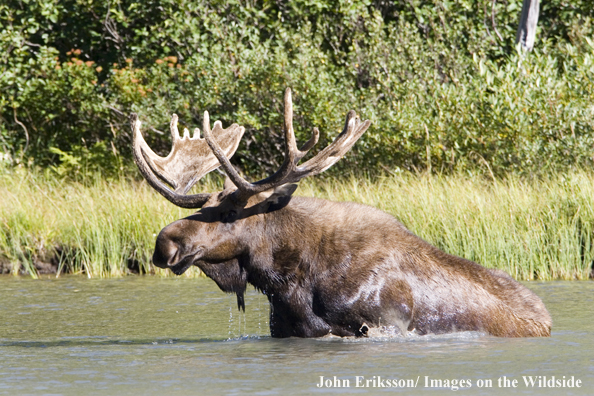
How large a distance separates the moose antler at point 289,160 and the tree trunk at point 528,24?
1106cm

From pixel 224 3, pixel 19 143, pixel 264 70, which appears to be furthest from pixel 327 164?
pixel 19 143

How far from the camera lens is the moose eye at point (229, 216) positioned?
658 centimetres

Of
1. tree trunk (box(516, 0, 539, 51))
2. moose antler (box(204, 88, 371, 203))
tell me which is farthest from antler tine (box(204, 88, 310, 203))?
tree trunk (box(516, 0, 539, 51))

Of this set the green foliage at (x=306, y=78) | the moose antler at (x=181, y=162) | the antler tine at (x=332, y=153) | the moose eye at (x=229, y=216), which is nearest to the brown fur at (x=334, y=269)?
the moose eye at (x=229, y=216)

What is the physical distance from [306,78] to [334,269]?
1022 centimetres

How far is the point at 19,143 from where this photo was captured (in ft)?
62.0

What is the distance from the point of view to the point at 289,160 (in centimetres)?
662

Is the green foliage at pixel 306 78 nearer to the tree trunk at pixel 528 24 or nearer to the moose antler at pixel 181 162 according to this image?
the tree trunk at pixel 528 24

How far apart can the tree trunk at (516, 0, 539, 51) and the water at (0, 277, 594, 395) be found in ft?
29.9

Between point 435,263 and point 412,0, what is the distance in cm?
1245

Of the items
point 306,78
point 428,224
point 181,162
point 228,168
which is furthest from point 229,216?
point 306,78

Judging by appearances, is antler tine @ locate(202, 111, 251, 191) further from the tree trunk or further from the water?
the tree trunk

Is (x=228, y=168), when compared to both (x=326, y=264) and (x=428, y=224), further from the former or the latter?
(x=428, y=224)

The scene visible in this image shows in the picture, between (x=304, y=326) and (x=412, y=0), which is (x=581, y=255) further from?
(x=412, y=0)
